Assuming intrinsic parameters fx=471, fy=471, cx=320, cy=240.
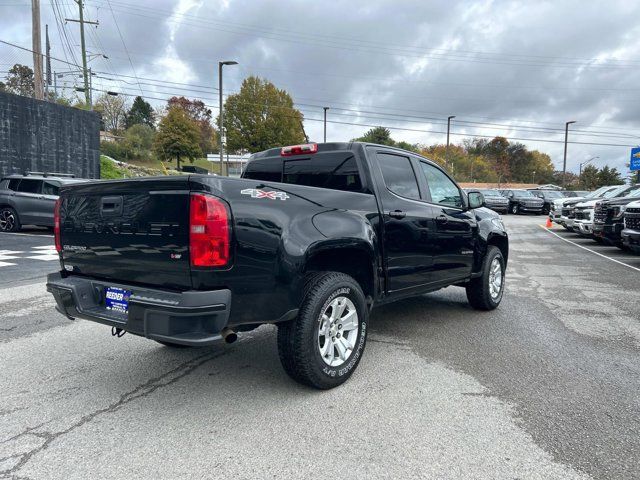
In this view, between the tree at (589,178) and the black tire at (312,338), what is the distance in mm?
76126

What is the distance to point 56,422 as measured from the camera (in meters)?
3.01

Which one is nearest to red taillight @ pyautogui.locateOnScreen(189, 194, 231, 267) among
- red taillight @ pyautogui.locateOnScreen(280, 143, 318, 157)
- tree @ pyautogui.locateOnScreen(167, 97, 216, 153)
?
red taillight @ pyautogui.locateOnScreen(280, 143, 318, 157)

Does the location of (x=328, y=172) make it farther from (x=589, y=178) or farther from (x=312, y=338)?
(x=589, y=178)

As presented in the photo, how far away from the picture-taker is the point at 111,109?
79062 millimetres

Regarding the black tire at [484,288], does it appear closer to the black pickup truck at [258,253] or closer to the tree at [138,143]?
the black pickup truck at [258,253]

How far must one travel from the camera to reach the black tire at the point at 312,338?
326 centimetres

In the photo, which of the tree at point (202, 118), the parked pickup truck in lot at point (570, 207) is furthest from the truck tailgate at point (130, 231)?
the tree at point (202, 118)

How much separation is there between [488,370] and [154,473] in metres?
2.74

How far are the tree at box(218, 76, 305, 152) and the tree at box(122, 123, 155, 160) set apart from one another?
10.7m

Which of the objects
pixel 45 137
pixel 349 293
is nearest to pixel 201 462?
pixel 349 293

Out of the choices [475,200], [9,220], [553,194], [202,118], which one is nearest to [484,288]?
[475,200]

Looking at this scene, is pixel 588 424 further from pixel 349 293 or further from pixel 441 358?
pixel 349 293

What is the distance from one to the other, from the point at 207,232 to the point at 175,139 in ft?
204

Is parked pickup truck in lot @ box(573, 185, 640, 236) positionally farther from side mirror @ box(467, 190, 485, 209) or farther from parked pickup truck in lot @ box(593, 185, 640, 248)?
side mirror @ box(467, 190, 485, 209)
